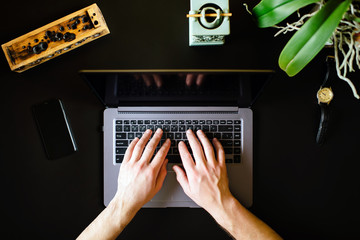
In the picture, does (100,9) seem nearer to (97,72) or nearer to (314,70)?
(97,72)

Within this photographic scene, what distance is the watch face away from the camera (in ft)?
2.73

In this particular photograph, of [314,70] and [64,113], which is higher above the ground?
[314,70]

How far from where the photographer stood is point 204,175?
803 millimetres

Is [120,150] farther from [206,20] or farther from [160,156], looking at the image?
[206,20]

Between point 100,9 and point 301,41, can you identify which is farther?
point 100,9

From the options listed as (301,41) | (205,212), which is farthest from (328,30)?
(205,212)

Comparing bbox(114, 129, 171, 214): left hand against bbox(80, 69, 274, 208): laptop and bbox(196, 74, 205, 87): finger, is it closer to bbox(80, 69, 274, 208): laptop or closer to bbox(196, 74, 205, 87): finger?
bbox(80, 69, 274, 208): laptop

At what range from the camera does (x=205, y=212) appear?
864 millimetres

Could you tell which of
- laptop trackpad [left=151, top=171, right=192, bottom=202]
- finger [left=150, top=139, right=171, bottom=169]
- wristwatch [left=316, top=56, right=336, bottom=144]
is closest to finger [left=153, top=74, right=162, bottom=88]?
finger [left=150, top=139, right=171, bottom=169]

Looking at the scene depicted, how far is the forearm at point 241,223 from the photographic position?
771mm

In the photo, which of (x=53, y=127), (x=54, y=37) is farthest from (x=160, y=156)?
(x=54, y=37)

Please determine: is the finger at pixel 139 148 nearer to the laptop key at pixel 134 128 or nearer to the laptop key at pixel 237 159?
the laptop key at pixel 134 128

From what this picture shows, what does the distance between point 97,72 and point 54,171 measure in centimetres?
45

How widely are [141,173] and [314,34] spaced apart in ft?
2.09
